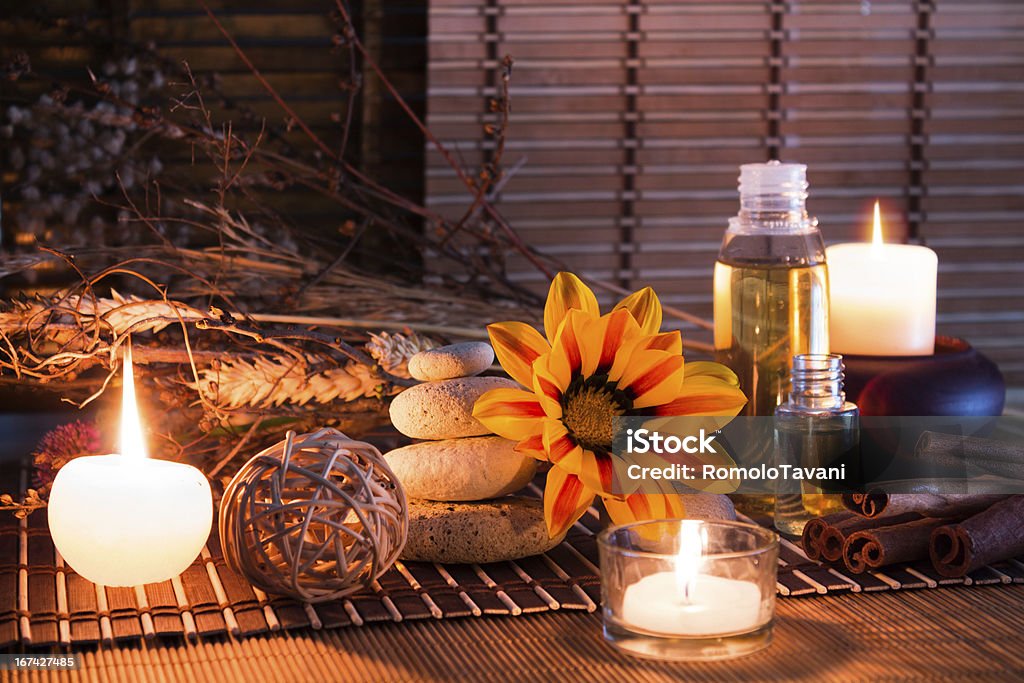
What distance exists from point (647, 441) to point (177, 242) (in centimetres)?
92

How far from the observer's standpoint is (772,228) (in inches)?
41.8

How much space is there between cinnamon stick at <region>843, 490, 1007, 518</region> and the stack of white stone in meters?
0.25

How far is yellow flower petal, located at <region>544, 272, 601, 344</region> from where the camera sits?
961mm

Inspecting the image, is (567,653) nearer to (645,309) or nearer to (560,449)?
(560,449)

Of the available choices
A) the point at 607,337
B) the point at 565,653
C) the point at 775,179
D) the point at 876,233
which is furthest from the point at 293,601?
the point at 876,233

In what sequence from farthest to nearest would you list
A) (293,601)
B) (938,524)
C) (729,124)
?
1. (729,124)
2. (938,524)
3. (293,601)

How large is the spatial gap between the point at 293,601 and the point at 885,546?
1.47 feet

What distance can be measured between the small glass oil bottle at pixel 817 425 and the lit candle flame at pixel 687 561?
0.24 meters

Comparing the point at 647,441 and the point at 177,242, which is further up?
the point at 177,242

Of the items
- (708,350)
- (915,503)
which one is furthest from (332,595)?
(708,350)

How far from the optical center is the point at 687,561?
74 centimetres

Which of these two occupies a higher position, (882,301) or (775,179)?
A: (775,179)

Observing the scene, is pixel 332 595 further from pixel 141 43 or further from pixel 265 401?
pixel 141 43

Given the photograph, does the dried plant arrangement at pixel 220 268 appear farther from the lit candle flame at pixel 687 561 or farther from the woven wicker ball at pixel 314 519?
the lit candle flame at pixel 687 561
